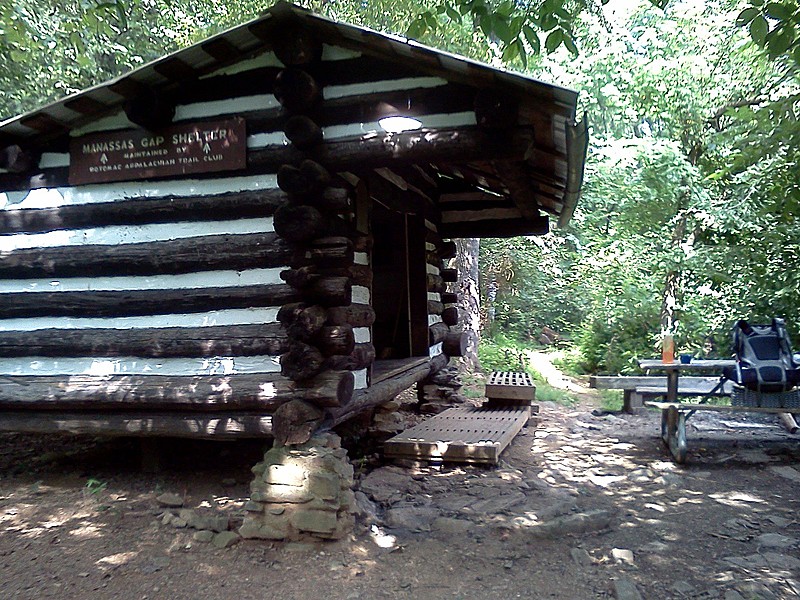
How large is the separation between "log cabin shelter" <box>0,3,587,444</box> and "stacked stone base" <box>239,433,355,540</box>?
216 mm

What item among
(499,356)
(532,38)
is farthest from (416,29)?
(499,356)

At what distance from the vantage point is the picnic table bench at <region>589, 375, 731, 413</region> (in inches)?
310

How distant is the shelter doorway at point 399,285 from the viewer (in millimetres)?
8672

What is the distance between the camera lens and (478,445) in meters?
6.27

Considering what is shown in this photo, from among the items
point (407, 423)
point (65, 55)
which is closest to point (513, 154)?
point (407, 423)

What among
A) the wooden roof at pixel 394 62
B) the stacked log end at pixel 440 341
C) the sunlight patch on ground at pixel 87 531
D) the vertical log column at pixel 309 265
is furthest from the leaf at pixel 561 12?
the sunlight patch on ground at pixel 87 531

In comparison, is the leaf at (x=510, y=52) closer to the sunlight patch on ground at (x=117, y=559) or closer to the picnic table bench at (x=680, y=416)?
the picnic table bench at (x=680, y=416)

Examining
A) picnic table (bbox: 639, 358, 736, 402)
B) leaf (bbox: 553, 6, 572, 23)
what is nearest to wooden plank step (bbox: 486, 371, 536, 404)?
picnic table (bbox: 639, 358, 736, 402)

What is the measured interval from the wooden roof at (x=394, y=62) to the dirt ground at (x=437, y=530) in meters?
2.86

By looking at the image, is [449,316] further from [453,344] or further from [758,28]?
[758,28]

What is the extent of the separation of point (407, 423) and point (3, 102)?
843 centimetres

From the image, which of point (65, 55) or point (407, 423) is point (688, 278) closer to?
→ point (407, 423)

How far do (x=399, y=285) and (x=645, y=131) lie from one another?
32.0 ft

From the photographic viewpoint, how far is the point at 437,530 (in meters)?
4.86
